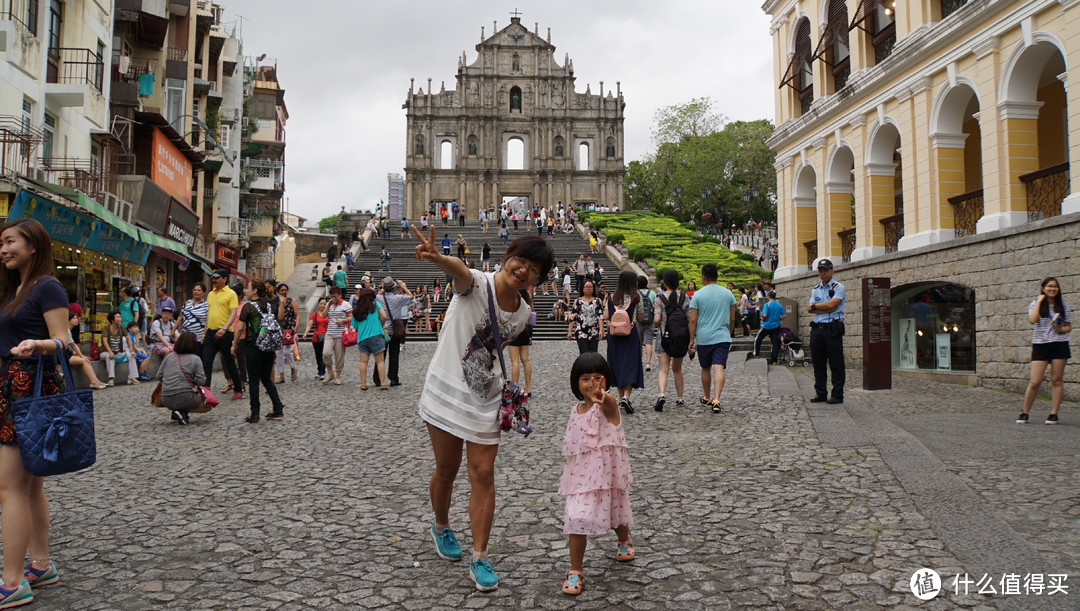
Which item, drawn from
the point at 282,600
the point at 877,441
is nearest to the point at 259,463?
the point at 282,600

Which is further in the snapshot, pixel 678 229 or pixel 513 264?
pixel 678 229

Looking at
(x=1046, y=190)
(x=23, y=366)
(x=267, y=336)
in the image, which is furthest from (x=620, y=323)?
(x=1046, y=190)

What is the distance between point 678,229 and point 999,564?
4209 centimetres

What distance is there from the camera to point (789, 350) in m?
16.4

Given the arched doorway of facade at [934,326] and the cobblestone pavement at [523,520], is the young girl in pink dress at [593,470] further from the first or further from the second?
the arched doorway of facade at [934,326]

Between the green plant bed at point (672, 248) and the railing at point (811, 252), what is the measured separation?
2.44 meters

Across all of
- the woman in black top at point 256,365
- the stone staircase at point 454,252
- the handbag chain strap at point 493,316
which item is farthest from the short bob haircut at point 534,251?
the stone staircase at point 454,252

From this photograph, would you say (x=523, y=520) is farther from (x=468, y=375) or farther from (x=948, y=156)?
(x=948, y=156)

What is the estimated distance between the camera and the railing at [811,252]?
20625mm

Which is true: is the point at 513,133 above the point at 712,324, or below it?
above

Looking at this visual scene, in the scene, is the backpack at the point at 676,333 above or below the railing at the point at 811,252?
below

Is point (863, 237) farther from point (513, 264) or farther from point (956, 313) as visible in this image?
point (513, 264)

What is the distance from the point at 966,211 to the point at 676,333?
7976 millimetres

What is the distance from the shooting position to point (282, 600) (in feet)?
11.4
